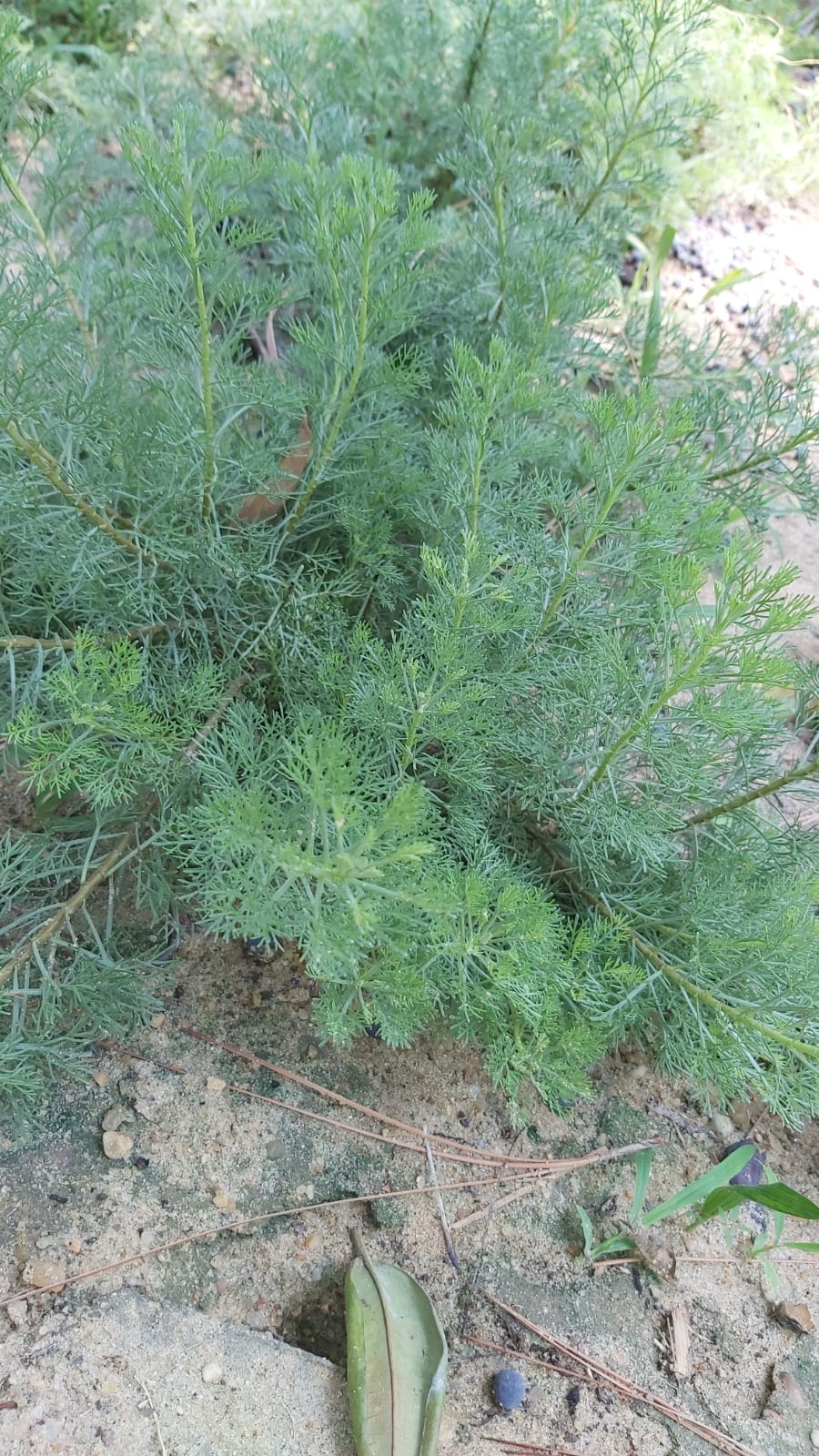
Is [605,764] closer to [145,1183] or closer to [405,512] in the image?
[405,512]

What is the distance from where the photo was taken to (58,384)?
158 centimetres

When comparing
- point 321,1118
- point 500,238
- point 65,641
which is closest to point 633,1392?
point 321,1118

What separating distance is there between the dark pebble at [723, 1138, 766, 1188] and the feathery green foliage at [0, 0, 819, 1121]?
16cm

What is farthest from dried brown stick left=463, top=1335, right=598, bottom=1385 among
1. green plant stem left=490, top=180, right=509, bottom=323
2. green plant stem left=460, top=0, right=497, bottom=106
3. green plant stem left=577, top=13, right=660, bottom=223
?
green plant stem left=460, top=0, right=497, bottom=106

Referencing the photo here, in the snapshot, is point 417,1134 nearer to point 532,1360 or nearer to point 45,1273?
point 532,1360

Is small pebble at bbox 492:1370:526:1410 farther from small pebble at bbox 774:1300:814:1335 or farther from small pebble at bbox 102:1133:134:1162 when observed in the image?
small pebble at bbox 102:1133:134:1162

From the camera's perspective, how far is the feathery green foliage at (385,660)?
1.22 metres

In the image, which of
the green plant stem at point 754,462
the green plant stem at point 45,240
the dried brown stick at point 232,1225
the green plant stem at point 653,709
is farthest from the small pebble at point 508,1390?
the green plant stem at point 45,240

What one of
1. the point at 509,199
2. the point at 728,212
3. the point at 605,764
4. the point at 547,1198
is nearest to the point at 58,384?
the point at 509,199

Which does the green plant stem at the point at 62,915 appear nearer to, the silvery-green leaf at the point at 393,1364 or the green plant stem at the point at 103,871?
the green plant stem at the point at 103,871

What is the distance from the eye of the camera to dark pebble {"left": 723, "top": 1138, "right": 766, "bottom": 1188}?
1.62m

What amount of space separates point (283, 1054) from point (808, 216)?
130 inches

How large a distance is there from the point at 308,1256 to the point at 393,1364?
7.8 inches

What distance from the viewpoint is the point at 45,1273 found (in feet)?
4.25
